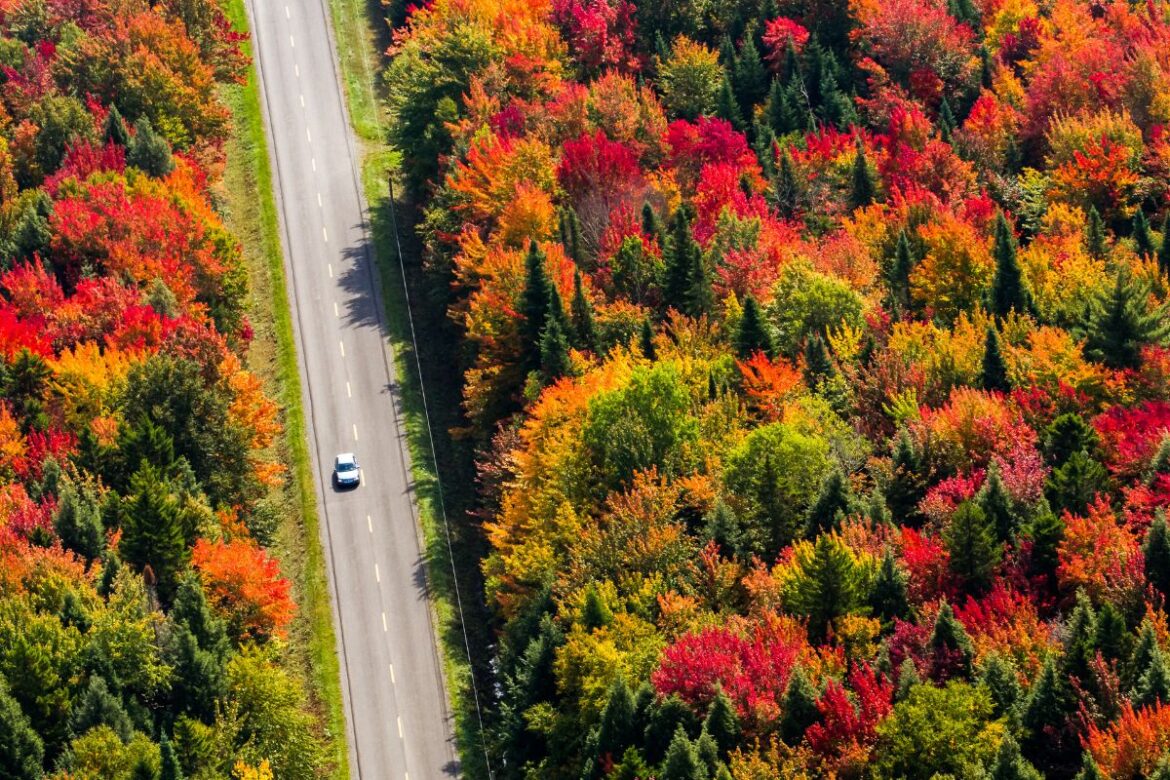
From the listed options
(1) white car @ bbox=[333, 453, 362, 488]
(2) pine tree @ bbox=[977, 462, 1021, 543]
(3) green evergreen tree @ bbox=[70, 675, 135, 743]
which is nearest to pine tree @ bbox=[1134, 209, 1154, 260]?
(2) pine tree @ bbox=[977, 462, 1021, 543]

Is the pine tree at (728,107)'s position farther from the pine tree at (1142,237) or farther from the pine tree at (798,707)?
the pine tree at (798,707)

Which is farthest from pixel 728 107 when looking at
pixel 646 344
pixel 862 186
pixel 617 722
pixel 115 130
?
pixel 617 722

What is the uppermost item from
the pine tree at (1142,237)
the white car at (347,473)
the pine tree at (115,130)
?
the pine tree at (115,130)

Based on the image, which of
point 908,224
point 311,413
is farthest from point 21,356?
point 908,224

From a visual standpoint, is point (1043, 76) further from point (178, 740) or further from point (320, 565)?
point (178, 740)

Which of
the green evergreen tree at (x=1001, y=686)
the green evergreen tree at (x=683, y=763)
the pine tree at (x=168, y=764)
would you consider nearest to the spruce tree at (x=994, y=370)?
the green evergreen tree at (x=1001, y=686)

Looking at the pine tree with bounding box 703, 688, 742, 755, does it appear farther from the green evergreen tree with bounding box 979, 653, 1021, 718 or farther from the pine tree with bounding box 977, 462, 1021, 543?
the pine tree with bounding box 977, 462, 1021, 543
